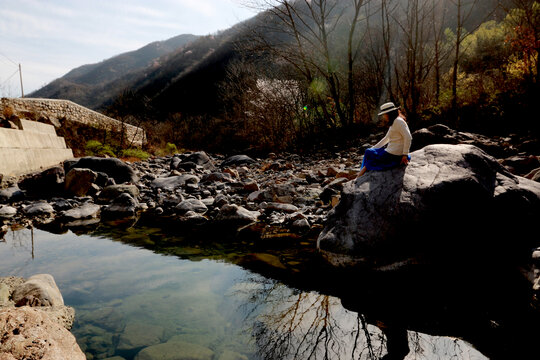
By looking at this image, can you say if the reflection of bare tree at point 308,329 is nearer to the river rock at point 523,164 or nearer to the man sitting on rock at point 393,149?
the man sitting on rock at point 393,149

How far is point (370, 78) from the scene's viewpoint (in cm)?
1366

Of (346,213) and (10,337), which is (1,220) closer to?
(10,337)

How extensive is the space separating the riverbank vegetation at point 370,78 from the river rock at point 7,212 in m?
8.01

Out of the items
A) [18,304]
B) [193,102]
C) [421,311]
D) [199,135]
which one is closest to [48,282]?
[18,304]

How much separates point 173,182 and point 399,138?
6.48 m

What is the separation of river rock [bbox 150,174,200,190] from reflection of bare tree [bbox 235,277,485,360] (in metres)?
5.92

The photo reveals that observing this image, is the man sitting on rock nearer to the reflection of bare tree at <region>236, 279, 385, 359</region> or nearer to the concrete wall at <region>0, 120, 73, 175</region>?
the reflection of bare tree at <region>236, 279, 385, 359</region>

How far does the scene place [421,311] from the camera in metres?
2.59

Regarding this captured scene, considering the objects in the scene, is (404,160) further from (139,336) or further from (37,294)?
(37,294)

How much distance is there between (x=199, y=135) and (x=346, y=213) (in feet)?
77.5

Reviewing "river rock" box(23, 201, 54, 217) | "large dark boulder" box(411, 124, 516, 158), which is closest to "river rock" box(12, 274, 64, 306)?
"river rock" box(23, 201, 54, 217)

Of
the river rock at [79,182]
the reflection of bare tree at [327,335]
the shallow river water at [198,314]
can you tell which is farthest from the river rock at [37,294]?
the river rock at [79,182]

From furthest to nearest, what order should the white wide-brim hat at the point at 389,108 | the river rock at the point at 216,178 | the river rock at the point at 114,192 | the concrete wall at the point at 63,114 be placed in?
the concrete wall at the point at 63,114 → the river rock at the point at 216,178 → the river rock at the point at 114,192 → the white wide-brim hat at the point at 389,108

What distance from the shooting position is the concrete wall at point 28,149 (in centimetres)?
817
